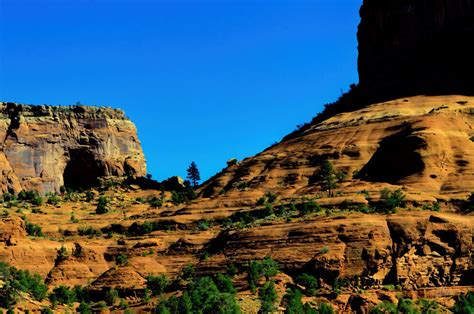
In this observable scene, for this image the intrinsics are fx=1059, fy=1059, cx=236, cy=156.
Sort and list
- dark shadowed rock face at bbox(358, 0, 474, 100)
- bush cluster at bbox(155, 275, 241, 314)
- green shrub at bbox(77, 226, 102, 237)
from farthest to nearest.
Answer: dark shadowed rock face at bbox(358, 0, 474, 100) < green shrub at bbox(77, 226, 102, 237) < bush cluster at bbox(155, 275, 241, 314)

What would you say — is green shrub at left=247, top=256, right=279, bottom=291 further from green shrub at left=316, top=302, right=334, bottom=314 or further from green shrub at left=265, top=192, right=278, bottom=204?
green shrub at left=265, top=192, right=278, bottom=204

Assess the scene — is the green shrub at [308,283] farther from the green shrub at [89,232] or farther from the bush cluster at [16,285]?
the green shrub at [89,232]

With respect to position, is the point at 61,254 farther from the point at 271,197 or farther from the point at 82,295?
the point at 271,197

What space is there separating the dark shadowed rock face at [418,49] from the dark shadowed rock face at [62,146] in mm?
36790

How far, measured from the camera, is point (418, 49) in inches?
5551

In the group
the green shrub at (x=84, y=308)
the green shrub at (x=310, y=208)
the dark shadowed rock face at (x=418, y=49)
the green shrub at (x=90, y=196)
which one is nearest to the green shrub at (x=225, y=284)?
the green shrub at (x=84, y=308)

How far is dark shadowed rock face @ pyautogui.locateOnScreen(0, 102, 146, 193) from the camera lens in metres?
147

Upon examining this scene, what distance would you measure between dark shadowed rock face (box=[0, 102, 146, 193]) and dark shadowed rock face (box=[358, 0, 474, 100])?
36.8 metres

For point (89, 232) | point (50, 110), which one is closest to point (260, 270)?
point (89, 232)

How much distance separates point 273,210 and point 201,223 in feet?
26.5

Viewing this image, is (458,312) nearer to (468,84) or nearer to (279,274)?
(279,274)

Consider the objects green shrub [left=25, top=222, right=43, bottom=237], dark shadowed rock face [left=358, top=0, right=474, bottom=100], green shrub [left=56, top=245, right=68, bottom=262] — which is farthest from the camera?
dark shadowed rock face [left=358, top=0, right=474, bottom=100]

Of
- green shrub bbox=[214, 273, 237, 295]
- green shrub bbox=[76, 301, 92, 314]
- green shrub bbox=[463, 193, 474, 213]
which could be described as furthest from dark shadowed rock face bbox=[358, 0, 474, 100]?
green shrub bbox=[76, 301, 92, 314]

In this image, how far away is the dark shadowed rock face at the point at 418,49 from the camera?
134m
